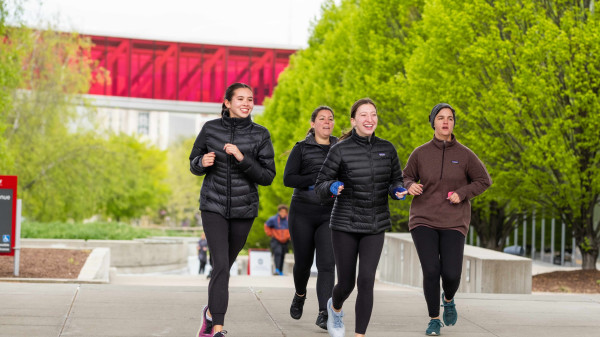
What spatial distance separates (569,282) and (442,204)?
26.3ft

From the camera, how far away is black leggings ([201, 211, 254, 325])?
688 centimetres

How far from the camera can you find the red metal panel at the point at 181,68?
63312 millimetres

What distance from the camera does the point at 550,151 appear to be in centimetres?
1534

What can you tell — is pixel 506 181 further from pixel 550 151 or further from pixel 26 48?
pixel 26 48

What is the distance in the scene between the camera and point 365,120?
23.4 ft

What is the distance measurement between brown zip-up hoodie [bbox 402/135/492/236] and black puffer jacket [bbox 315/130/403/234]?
2.35 ft

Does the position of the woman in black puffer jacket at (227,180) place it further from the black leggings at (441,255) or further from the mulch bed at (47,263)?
the mulch bed at (47,263)

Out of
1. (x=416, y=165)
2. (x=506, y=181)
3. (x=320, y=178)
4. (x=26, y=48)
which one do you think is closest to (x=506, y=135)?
(x=506, y=181)

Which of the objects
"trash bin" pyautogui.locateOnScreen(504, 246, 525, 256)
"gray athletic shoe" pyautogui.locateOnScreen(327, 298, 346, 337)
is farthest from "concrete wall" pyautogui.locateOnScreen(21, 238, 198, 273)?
"gray athletic shoe" pyautogui.locateOnScreen(327, 298, 346, 337)

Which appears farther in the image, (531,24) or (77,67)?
(77,67)

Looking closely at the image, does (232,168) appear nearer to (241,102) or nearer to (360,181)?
(241,102)

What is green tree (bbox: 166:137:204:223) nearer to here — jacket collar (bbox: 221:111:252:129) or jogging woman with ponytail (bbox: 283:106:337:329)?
jogging woman with ponytail (bbox: 283:106:337:329)

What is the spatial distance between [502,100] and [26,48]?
23.4 metres

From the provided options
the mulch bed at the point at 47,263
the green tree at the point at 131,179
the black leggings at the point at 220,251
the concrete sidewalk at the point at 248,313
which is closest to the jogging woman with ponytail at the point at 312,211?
the concrete sidewalk at the point at 248,313
